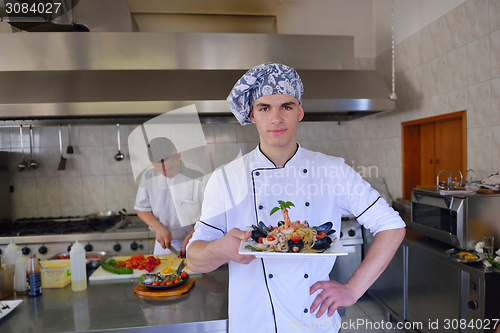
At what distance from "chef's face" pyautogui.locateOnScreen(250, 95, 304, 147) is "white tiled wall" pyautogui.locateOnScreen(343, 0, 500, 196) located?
77.1 inches

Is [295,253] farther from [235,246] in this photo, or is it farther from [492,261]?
[492,261]

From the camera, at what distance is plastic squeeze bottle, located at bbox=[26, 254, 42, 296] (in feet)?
5.51

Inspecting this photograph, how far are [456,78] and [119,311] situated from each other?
2914 mm

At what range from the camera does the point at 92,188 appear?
13.0ft

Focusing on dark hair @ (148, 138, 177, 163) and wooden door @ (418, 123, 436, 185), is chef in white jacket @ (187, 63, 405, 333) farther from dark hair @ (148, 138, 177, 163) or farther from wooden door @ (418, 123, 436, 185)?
wooden door @ (418, 123, 436, 185)

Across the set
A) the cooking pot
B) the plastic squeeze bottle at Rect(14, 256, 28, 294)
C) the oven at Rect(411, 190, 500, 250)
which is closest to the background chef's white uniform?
the plastic squeeze bottle at Rect(14, 256, 28, 294)

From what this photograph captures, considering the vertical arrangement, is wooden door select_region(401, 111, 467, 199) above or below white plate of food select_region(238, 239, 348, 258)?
above

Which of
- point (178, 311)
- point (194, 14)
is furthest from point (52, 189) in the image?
point (178, 311)

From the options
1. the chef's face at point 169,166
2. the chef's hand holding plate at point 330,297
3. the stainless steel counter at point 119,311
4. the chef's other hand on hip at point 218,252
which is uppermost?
the chef's face at point 169,166

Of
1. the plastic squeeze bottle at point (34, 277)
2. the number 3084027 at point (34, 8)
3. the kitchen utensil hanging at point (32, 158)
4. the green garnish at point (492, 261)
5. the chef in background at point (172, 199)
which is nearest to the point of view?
the plastic squeeze bottle at point (34, 277)

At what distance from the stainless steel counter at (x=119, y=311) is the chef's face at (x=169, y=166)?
1.07 m

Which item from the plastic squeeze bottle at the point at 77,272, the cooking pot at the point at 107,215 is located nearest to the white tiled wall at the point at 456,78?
the plastic squeeze bottle at the point at 77,272

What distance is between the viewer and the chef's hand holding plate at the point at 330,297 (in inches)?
41.2

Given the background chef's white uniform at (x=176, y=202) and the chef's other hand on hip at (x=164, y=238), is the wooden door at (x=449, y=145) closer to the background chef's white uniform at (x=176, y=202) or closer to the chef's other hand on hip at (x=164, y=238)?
the background chef's white uniform at (x=176, y=202)
